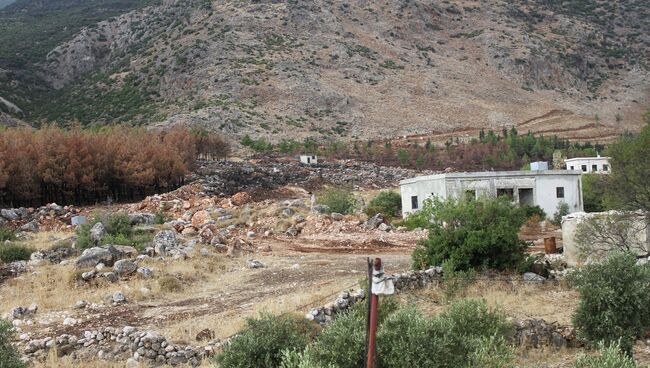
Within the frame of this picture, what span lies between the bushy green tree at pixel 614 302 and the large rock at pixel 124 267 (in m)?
10.4

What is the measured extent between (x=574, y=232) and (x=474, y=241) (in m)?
3.16

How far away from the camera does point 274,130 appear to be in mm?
63094

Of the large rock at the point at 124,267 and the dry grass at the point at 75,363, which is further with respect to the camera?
the large rock at the point at 124,267

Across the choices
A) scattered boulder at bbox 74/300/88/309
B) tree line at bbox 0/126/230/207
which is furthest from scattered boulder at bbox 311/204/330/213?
scattered boulder at bbox 74/300/88/309

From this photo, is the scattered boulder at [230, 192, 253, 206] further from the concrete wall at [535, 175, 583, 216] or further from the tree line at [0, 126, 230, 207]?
the concrete wall at [535, 175, 583, 216]

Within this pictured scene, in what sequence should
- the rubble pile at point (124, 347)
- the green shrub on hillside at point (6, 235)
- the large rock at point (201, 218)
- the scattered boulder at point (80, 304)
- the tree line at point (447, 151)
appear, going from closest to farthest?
the rubble pile at point (124, 347)
the scattered boulder at point (80, 304)
the green shrub on hillside at point (6, 235)
the large rock at point (201, 218)
the tree line at point (447, 151)

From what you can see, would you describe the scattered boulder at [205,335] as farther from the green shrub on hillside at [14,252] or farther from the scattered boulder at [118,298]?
the green shrub on hillside at [14,252]

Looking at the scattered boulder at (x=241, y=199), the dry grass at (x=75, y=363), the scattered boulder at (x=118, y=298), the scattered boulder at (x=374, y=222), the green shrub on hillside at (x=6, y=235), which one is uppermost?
the scattered boulder at (x=241, y=199)

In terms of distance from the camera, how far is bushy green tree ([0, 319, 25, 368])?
7090 mm

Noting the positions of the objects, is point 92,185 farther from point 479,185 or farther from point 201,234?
point 479,185

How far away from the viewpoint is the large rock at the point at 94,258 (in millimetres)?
15312

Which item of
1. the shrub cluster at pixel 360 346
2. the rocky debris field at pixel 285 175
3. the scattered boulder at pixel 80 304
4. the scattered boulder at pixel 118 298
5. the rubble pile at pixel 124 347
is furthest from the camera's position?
the rocky debris field at pixel 285 175

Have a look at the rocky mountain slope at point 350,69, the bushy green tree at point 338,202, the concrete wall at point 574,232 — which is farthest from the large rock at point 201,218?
the rocky mountain slope at point 350,69

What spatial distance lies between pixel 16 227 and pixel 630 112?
80038 mm
